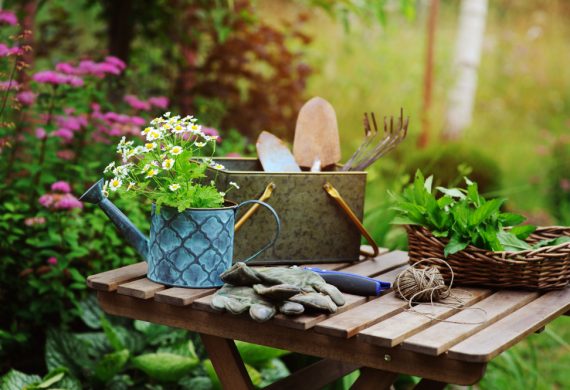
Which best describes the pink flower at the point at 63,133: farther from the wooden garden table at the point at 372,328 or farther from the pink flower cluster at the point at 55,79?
the wooden garden table at the point at 372,328

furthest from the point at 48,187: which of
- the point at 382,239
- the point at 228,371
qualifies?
the point at 228,371

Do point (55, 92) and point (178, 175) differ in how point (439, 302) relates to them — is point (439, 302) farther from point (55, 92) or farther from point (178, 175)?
point (55, 92)

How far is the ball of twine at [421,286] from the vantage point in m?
Result: 1.78

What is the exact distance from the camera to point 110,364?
2490 millimetres

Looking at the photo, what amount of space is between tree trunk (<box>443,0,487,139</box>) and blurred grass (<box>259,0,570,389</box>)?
13cm

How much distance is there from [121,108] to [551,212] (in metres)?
3.53

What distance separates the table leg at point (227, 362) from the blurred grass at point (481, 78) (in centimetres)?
475

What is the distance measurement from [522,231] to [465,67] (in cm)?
653

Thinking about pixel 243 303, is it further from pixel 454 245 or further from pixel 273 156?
pixel 273 156

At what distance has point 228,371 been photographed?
1.83 meters

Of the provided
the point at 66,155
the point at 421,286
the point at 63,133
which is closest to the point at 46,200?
the point at 63,133

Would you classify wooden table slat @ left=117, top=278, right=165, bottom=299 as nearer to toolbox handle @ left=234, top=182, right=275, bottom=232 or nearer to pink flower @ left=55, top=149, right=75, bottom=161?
toolbox handle @ left=234, top=182, right=275, bottom=232

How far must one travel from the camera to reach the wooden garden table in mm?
1491

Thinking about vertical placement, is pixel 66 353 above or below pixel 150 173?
below
